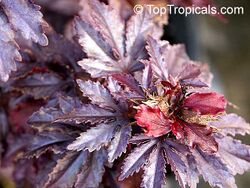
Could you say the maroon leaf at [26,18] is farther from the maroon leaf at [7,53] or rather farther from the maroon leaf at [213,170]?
the maroon leaf at [213,170]

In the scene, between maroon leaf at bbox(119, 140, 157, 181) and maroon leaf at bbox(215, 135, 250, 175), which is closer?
maroon leaf at bbox(119, 140, 157, 181)

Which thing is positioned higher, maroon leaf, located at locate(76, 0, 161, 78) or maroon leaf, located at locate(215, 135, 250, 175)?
maroon leaf, located at locate(76, 0, 161, 78)

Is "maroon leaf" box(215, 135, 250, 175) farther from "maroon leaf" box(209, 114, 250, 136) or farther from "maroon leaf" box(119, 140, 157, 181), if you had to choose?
"maroon leaf" box(119, 140, 157, 181)

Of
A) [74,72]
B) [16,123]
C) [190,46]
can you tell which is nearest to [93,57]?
[74,72]

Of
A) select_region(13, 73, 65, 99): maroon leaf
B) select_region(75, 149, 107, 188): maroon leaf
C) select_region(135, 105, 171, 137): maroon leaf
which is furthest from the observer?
select_region(13, 73, 65, 99): maroon leaf

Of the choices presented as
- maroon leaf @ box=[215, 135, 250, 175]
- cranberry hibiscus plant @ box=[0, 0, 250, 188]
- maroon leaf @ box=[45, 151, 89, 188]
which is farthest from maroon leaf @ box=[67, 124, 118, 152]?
maroon leaf @ box=[215, 135, 250, 175]

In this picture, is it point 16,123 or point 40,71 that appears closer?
point 40,71

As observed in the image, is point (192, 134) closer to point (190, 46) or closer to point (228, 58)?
point (190, 46)
